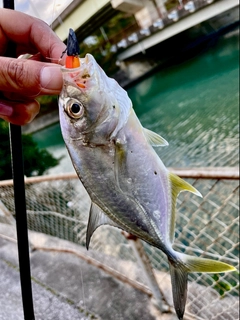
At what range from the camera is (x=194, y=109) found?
9.88m

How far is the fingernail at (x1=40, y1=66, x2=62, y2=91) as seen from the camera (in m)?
0.85

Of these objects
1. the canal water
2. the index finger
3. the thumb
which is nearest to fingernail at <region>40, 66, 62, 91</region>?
the thumb

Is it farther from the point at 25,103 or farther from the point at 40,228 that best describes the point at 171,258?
the point at 40,228

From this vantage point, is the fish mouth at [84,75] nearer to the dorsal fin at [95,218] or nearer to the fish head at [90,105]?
the fish head at [90,105]

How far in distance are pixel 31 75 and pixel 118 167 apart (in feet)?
1.06

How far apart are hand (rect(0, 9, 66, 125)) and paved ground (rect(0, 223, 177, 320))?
76 cm

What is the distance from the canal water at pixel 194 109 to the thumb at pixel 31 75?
5516 mm

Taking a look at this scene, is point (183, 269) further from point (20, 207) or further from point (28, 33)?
point (28, 33)

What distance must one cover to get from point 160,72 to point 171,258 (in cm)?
1499

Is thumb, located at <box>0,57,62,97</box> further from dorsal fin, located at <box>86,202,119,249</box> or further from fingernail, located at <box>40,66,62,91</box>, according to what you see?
dorsal fin, located at <box>86,202,119,249</box>

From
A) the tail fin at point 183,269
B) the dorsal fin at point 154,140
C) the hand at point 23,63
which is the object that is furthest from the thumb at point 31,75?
the tail fin at point 183,269

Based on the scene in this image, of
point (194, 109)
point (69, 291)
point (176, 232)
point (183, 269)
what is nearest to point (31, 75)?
point (183, 269)

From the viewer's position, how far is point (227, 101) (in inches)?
360

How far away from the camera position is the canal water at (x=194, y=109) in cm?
716
